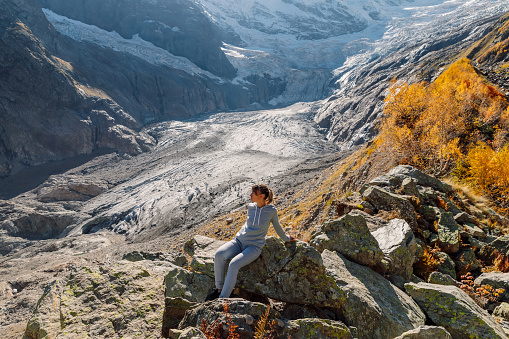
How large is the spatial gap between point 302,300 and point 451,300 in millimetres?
2299

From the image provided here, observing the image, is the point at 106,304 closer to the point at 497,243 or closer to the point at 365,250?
the point at 365,250

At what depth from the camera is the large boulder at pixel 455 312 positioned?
3654 millimetres

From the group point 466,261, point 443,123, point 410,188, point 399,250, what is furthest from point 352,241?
point 443,123

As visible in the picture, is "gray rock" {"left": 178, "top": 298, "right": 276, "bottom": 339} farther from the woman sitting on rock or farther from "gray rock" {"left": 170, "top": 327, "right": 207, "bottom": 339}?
the woman sitting on rock

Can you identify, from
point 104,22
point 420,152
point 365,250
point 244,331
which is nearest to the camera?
point 244,331

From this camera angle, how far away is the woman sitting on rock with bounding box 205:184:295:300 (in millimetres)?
3898

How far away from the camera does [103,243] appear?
30797 mm

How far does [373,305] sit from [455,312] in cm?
122

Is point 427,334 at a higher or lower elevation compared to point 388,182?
lower

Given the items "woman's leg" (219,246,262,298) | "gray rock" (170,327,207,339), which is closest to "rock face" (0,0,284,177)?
"woman's leg" (219,246,262,298)

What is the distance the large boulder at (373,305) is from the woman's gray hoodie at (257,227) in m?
1.22

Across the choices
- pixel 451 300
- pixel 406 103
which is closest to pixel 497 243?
pixel 451 300

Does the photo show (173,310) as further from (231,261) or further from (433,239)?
(433,239)

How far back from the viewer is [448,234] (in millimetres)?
6406
